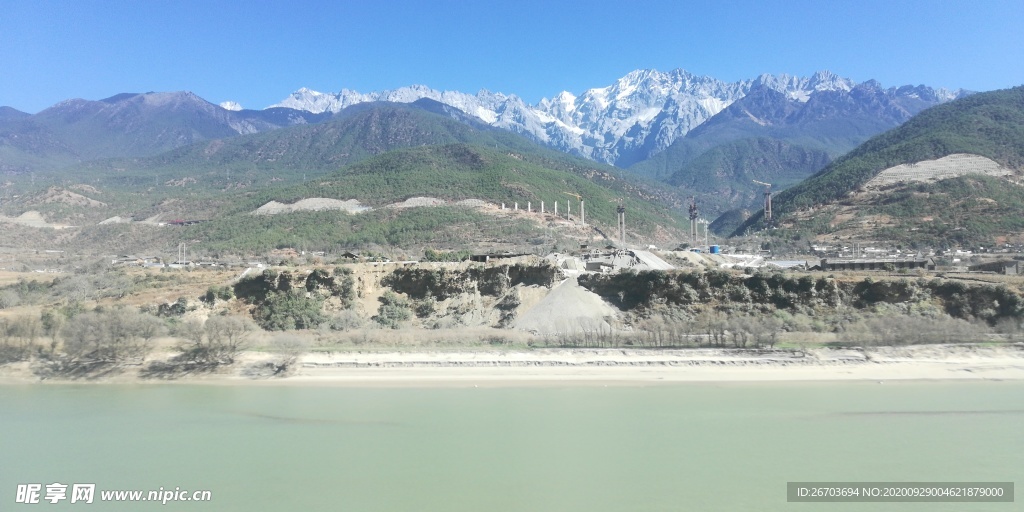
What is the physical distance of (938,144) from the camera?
10056 centimetres

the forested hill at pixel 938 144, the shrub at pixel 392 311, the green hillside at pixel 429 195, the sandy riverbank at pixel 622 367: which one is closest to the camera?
the sandy riverbank at pixel 622 367

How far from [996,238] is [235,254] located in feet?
272

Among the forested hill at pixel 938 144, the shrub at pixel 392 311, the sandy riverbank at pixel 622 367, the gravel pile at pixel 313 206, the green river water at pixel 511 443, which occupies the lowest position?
the green river water at pixel 511 443

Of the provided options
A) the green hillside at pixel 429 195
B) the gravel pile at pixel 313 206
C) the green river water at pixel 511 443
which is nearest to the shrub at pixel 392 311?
the green river water at pixel 511 443

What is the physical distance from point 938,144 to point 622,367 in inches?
3824

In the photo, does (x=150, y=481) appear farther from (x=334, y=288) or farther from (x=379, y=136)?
(x=379, y=136)

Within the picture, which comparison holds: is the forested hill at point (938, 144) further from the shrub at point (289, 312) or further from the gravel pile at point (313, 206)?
the shrub at point (289, 312)

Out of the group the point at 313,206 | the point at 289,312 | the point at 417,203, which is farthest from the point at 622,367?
the point at 313,206

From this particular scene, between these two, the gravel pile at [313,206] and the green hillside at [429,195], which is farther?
the gravel pile at [313,206]

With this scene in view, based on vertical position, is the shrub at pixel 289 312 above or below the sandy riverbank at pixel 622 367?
above

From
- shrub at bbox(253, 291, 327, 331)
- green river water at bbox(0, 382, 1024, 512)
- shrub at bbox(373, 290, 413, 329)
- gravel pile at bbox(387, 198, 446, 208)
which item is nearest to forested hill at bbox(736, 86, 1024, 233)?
gravel pile at bbox(387, 198, 446, 208)

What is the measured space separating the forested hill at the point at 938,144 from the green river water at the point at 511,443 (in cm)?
8551

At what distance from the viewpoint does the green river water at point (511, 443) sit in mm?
16109

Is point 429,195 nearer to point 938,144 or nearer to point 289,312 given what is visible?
point 289,312
